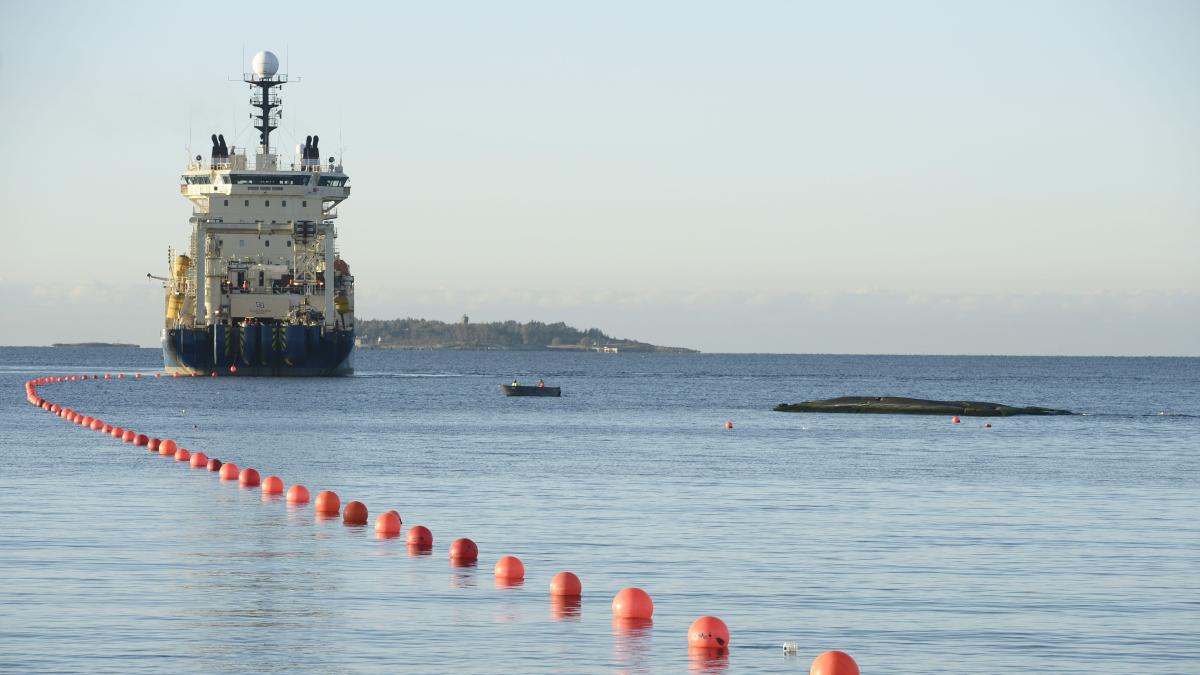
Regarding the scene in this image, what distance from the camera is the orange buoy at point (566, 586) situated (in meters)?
22.9

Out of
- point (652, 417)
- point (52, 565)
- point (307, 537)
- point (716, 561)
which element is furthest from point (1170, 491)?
point (652, 417)

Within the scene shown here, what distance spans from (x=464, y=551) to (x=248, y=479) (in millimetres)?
14975

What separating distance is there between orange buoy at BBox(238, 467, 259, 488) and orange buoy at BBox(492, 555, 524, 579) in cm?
1671

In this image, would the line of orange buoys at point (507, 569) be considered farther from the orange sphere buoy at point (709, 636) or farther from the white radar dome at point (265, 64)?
the white radar dome at point (265, 64)

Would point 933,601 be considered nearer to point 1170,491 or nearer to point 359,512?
point 359,512

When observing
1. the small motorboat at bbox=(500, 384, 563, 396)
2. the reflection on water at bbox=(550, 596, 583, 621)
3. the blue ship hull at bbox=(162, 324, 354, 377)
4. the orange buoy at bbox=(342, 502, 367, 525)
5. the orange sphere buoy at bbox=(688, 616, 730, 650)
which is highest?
the blue ship hull at bbox=(162, 324, 354, 377)

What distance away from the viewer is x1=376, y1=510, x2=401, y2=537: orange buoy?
3019 cm

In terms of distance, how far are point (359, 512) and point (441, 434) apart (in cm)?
3231

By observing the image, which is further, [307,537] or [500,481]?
[500,481]

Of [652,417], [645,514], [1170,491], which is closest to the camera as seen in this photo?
[645,514]

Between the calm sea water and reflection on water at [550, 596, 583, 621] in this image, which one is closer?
the calm sea water

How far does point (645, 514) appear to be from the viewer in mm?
34406

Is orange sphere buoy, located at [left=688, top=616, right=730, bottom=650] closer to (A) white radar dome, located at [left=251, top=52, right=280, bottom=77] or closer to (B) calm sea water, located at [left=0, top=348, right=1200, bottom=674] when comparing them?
(B) calm sea water, located at [left=0, top=348, right=1200, bottom=674]

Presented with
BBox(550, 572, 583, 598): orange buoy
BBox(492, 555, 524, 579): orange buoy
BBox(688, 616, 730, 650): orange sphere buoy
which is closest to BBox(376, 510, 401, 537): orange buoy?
BBox(492, 555, 524, 579): orange buoy
